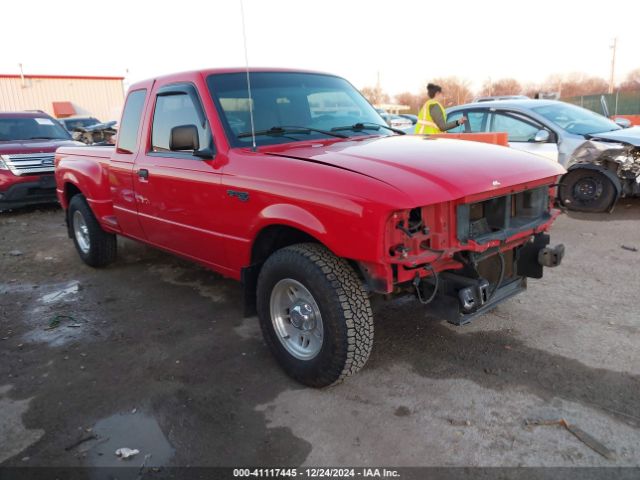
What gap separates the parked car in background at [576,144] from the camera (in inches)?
274

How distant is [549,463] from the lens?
8.02ft

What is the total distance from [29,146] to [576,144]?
9.10 m

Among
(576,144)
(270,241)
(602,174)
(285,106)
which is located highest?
(285,106)

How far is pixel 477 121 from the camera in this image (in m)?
7.79

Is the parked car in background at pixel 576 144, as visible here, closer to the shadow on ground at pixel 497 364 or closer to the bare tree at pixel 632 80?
the shadow on ground at pixel 497 364

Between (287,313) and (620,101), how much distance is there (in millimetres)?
30587

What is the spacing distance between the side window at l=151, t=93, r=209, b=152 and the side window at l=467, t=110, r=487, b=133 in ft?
16.6

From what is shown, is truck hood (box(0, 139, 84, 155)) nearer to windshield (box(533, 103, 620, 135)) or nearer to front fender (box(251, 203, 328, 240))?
front fender (box(251, 203, 328, 240))

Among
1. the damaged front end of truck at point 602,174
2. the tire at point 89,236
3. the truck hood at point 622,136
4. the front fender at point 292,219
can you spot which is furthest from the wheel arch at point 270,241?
the truck hood at point 622,136

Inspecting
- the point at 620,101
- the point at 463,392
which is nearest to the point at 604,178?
the point at 463,392

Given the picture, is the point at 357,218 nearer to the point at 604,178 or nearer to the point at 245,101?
the point at 245,101

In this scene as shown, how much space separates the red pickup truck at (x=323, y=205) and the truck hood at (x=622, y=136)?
4262 mm

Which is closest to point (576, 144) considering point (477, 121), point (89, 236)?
point (477, 121)

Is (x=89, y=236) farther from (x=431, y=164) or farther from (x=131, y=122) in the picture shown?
(x=431, y=164)
